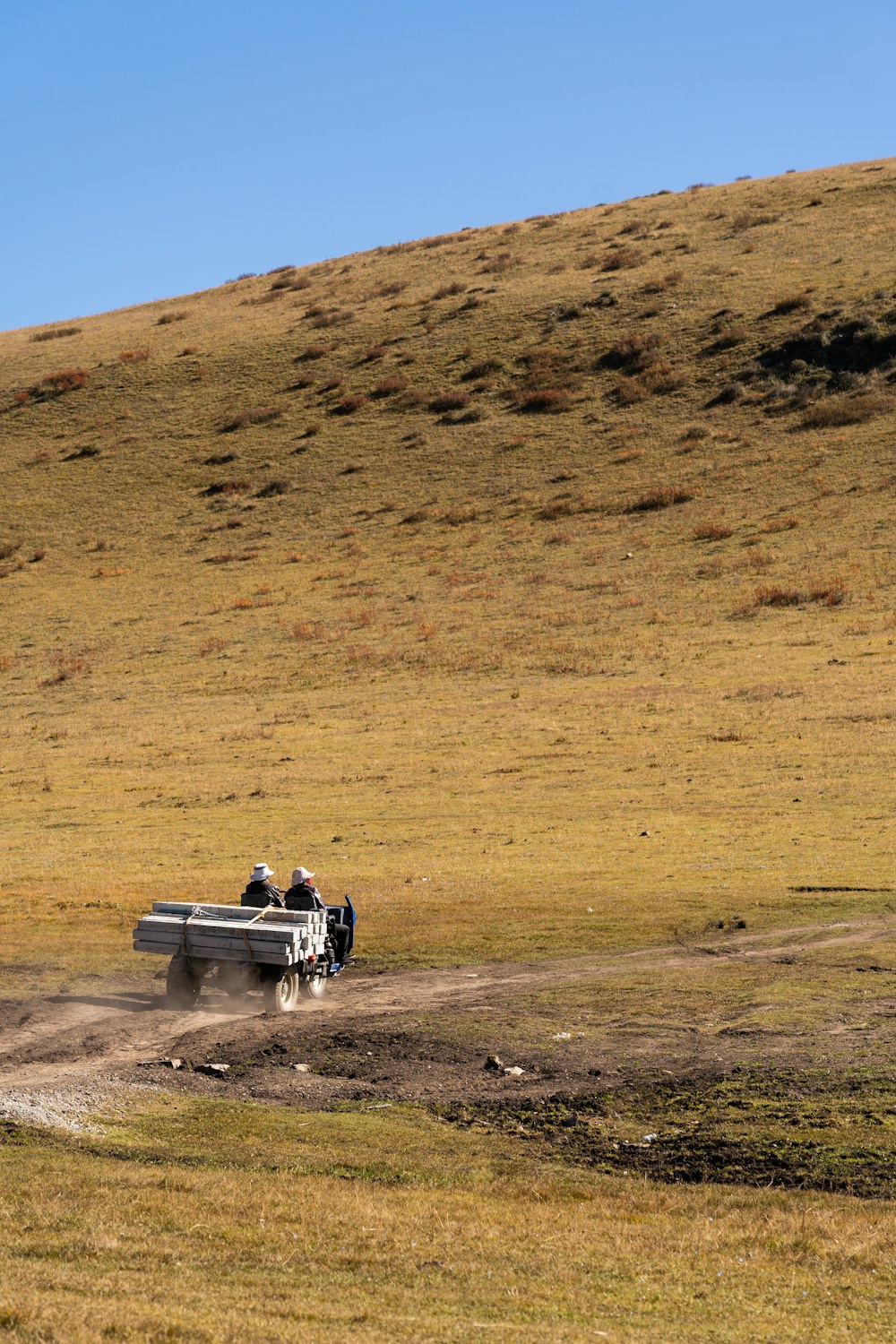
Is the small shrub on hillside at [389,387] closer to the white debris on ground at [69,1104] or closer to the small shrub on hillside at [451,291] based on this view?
the small shrub on hillside at [451,291]

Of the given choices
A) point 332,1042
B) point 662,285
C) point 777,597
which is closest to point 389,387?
point 662,285

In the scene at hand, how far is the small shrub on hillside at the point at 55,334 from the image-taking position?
3895 inches

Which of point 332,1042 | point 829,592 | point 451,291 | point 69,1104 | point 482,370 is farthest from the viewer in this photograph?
point 451,291

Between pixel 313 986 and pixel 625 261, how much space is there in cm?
7487

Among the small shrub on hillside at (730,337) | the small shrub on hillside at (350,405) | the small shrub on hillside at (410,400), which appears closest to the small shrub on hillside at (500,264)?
the small shrub on hillside at (410,400)

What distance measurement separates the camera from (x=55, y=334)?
327 ft

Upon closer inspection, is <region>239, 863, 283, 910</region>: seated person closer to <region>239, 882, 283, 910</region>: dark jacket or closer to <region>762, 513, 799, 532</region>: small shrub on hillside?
<region>239, 882, 283, 910</region>: dark jacket

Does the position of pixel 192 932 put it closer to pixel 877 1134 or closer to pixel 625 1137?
pixel 625 1137

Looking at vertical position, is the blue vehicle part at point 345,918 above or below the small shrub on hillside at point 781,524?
below

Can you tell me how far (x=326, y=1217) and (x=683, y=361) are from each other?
66.7m

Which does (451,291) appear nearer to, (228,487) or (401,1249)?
(228,487)

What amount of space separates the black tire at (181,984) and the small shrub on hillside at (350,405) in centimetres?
6037

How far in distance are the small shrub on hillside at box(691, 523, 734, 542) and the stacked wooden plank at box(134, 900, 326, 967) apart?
40296 millimetres

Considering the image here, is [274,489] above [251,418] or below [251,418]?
below
